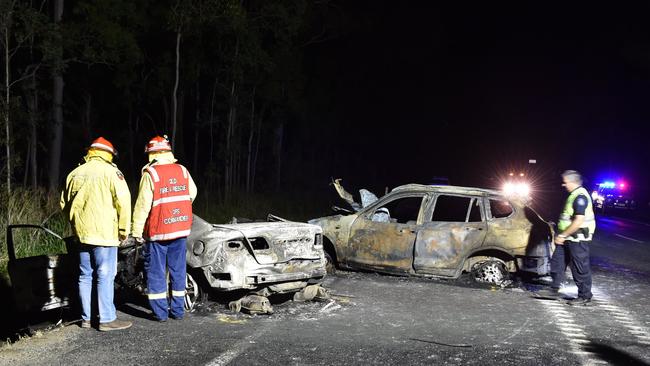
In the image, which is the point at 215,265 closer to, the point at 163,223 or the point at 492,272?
the point at 163,223

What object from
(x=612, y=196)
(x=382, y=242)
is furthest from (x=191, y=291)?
(x=612, y=196)

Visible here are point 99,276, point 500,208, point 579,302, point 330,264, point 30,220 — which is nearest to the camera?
point 99,276

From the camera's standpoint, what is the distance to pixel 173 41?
28.1 m

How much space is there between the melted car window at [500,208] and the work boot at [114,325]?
5.25 metres

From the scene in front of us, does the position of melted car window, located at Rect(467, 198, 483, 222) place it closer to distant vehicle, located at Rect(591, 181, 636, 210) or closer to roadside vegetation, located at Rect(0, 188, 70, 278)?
roadside vegetation, located at Rect(0, 188, 70, 278)

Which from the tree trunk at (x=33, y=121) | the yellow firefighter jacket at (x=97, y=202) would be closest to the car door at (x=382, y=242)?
the yellow firefighter jacket at (x=97, y=202)

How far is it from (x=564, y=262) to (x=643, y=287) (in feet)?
5.41

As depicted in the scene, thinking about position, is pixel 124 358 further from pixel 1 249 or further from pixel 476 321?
pixel 1 249

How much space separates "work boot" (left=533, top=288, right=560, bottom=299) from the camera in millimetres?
7652

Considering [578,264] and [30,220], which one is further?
[30,220]

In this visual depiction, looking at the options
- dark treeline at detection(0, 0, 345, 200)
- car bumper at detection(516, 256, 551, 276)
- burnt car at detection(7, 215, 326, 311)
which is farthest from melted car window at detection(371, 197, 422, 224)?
dark treeline at detection(0, 0, 345, 200)

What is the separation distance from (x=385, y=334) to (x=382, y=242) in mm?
2886

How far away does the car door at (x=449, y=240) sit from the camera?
815cm

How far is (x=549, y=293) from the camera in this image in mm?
7871
